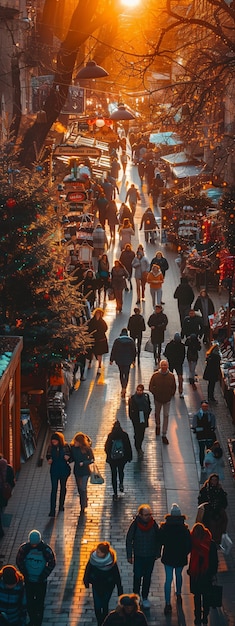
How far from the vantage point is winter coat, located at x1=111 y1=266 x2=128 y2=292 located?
26094 mm

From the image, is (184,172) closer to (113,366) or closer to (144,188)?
(144,188)

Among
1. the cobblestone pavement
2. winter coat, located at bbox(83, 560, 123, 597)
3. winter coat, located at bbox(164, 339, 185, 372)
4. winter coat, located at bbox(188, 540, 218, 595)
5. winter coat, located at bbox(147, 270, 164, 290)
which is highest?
winter coat, located at bbox(83, 560, 123, 597)

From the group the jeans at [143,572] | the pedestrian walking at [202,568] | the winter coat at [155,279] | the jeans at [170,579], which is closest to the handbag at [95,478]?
the jeans at [143,572]

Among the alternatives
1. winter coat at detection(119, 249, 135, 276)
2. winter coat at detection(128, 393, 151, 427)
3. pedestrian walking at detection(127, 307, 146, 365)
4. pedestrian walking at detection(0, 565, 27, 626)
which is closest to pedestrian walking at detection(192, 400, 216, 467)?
winter coat at detection(128, 393, 151, 427)

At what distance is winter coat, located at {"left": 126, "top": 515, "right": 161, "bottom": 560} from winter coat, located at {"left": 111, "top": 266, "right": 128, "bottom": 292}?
46.1 feet

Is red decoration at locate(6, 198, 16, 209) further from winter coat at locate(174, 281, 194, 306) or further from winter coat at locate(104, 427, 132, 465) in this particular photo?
winter coat at locate(174, 281, 194, 306)

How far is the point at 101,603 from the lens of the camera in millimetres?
11828

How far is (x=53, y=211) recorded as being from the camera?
19.2 m

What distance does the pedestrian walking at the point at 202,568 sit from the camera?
12.0 m

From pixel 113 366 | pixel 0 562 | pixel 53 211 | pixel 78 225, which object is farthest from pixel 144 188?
pixel 0 562

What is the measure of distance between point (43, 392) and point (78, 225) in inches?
536

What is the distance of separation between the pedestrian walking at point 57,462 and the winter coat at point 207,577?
3397mm

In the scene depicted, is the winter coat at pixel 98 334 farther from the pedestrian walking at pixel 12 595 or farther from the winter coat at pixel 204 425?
the pedestrian walking at pixel 12 595

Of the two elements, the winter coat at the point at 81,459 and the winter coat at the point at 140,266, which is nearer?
the winter coat at the point at 81,459
